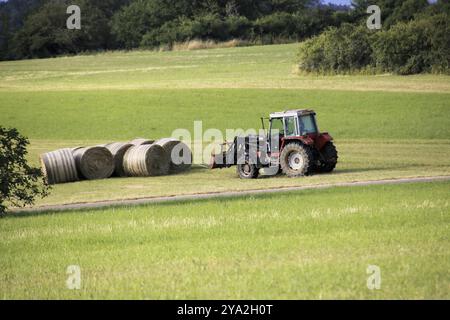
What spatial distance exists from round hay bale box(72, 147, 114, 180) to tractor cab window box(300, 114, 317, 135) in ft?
21.1

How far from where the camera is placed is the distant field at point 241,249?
10.4 m

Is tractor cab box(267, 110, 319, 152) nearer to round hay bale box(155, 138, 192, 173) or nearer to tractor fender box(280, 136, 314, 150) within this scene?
tractor fender box(280, 136, 314, 150)

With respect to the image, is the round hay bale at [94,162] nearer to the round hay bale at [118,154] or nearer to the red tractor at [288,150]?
the round hay bale at [118,154]

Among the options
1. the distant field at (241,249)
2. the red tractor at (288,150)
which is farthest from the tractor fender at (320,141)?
the distant field at (241,249)

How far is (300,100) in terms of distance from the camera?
4419 cm

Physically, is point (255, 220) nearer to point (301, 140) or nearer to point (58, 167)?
point (301, 140)

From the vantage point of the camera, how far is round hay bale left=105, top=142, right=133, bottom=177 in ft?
95.0

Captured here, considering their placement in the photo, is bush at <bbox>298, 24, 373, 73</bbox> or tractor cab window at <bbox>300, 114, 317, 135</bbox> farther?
bush at <bbox>298, 24, 373, 73</bbox>

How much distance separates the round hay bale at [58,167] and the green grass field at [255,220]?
0.97 m

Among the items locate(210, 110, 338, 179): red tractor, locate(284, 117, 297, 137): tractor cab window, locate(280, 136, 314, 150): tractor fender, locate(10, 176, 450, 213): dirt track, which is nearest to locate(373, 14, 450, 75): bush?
locate(210, 110, 338, 179): red tractor

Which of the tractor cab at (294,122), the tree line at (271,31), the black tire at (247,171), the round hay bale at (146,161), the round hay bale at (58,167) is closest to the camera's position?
the tractor cab at (294,122)
